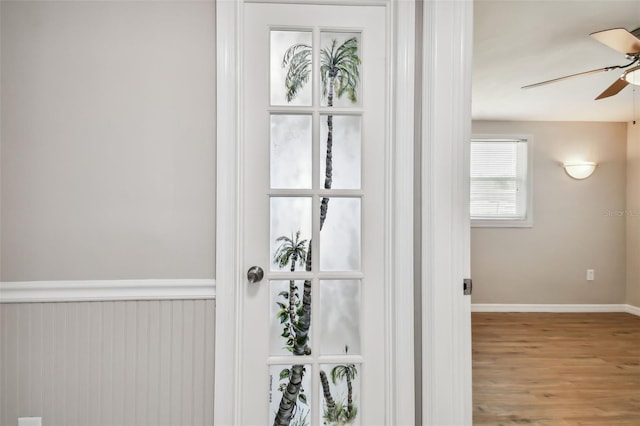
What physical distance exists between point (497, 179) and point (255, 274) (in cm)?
412

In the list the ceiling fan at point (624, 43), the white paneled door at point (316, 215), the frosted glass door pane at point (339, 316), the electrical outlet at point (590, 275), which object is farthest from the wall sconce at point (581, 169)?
the frosted glass door pane at point (339, 316)

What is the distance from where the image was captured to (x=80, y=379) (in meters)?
1.49

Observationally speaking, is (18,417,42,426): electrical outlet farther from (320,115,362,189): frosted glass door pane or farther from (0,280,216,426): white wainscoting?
(320,115,362,189): frosted glass door pane

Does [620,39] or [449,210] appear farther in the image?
[620,39]

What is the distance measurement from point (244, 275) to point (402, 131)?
76 cm

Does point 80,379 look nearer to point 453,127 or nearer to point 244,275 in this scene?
point 244,275

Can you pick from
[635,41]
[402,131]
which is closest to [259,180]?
[402,131]

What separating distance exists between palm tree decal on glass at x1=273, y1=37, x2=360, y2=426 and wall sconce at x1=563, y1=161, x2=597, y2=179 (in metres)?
4.14

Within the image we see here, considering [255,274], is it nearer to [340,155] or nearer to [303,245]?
[303,245]

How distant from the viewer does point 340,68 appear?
157 centimetres

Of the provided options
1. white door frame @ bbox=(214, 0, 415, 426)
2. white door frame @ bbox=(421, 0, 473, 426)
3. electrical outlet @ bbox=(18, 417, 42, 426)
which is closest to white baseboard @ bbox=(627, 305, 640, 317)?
white door frame @ bbox=(421, 0, 473, 426)

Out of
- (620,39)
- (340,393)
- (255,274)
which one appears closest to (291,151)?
(255,274)

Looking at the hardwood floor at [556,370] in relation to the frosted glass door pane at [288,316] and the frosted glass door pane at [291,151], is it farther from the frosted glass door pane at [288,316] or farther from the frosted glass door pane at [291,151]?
the frosted glass door pane at [291,151]

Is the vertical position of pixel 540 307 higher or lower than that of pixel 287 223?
lower
